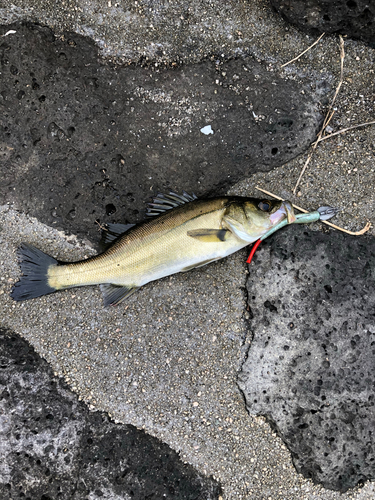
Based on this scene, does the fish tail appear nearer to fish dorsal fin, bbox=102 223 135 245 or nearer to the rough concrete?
the rough concrete

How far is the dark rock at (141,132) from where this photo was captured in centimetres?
353

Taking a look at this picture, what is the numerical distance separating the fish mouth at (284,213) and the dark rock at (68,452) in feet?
7.75

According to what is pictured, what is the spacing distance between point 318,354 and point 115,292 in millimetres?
1981

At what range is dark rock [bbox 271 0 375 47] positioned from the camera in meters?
3.33

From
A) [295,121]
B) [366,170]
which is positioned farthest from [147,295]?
[366,170]

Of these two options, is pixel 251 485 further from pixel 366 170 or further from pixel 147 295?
pixel 366 170

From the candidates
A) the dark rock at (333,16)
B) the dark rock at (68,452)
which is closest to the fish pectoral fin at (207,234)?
the dark rock at (68,452)

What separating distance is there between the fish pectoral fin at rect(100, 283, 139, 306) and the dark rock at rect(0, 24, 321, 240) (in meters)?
0.67

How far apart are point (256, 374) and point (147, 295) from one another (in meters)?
1.30

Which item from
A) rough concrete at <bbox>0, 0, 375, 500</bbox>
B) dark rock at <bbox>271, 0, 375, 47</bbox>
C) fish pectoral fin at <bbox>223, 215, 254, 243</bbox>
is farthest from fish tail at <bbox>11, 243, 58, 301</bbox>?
dark rock at <bbox>271, 0, 375, 47</bbox>

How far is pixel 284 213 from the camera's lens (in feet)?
10.9

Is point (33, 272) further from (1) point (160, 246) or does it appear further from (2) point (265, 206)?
(2) point (265, 206)

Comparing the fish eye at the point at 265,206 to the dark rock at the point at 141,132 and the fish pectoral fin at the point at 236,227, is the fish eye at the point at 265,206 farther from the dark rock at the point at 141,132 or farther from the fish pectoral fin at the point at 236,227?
the dark rock at the point at 141,132

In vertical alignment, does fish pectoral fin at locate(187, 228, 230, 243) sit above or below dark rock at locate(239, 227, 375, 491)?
above
